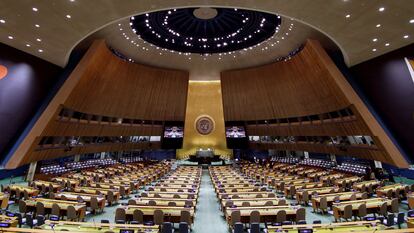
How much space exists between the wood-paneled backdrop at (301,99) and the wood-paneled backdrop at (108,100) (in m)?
8.08

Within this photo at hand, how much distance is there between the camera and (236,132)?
105 ft

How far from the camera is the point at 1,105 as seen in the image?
1534cm

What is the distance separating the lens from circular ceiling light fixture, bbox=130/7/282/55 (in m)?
19.7

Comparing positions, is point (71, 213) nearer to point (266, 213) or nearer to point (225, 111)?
point (266, 213)

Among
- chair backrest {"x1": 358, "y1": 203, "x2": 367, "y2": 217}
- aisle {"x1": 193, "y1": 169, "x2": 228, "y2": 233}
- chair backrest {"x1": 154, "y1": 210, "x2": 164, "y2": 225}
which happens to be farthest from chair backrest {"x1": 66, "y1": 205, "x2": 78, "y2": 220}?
chair backrest {"x1": 358, "y1": 203, "x2": 367, "y2": 217}

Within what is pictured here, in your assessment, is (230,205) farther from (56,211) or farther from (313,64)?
→ (313,64)

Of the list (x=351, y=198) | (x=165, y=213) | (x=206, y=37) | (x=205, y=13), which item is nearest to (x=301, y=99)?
(x=206, y=37)

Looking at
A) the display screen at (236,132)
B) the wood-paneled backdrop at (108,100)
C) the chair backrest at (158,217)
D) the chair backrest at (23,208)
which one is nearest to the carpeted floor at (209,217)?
the chair backrest at (158,217)

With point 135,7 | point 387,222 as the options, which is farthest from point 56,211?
point 387,222

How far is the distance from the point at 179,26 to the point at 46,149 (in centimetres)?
1681

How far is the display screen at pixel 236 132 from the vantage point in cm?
3186

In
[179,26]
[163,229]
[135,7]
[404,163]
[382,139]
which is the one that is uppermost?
[179,26]

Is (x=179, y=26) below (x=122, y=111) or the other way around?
the other way around

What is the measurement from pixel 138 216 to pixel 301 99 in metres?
20.4
